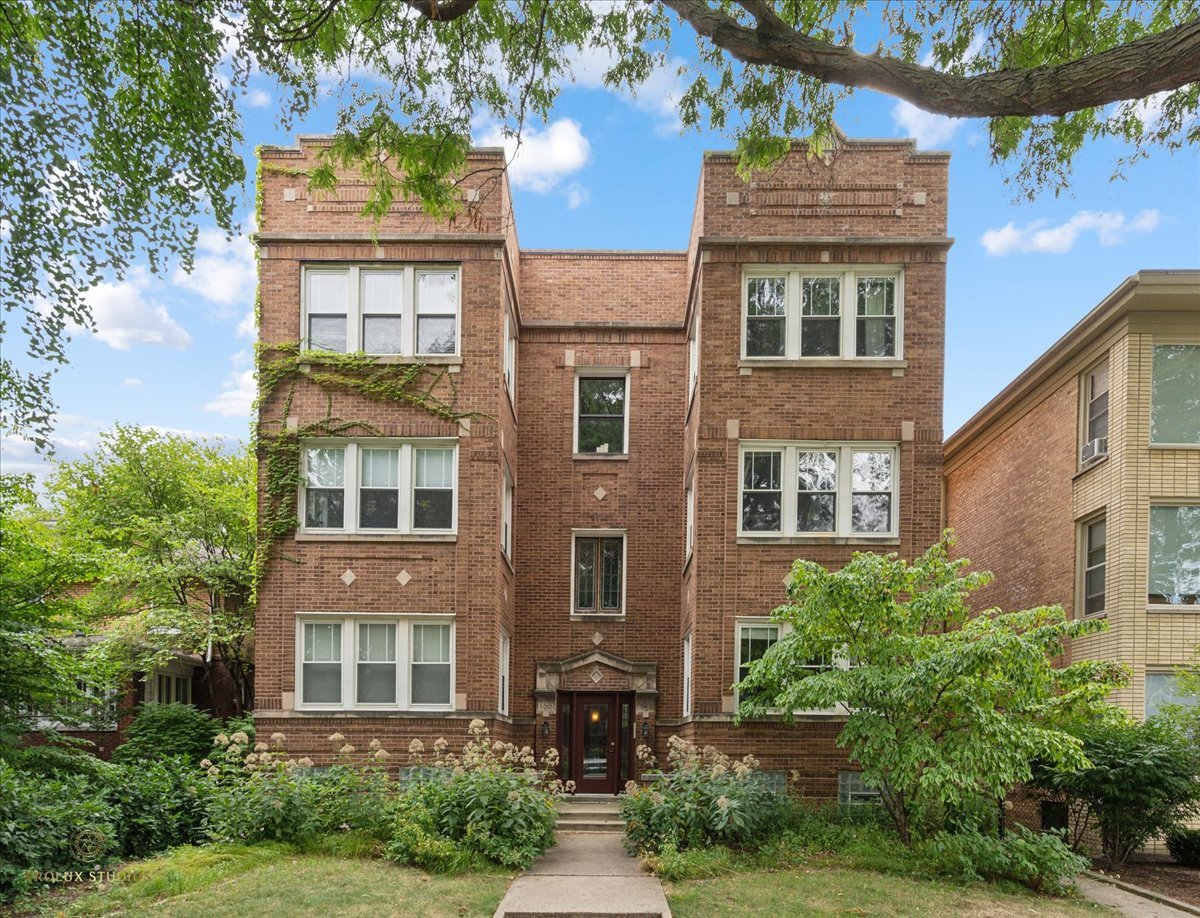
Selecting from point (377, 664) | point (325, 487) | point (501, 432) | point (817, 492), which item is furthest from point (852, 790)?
point (325, 487)

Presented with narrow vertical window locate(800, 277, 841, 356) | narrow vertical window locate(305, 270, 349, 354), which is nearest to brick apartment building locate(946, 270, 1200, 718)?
narrow vertical window locate(800, 277, 841, 356)

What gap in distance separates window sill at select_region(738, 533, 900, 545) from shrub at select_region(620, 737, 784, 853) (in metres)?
3.98

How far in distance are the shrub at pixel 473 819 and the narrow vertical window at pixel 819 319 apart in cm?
858

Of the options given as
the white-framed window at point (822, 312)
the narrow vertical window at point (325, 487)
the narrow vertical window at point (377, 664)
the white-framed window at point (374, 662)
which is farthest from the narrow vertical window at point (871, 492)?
the narrow vertical window at point (325, 487)

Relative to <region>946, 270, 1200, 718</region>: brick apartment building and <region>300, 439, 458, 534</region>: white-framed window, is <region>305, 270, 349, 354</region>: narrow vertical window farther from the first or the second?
<region>946, 270, 1200, 718</region>: brick apartment building

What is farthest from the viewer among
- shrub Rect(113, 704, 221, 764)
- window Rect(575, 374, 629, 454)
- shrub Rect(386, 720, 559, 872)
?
shrub Rect(113, 704, 221, 764)

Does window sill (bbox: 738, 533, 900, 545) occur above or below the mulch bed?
above

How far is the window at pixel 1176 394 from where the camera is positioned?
1546 cm

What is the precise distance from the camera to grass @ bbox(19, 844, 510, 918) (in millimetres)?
9359

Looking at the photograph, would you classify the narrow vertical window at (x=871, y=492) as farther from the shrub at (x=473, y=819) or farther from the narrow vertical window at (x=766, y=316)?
the shrub at (x=473, y=819)

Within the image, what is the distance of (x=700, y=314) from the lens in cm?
1617

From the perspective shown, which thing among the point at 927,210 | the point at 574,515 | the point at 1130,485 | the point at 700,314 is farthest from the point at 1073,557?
the point at 574,515

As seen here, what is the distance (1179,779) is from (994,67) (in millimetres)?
9941

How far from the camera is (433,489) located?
1614 cm
